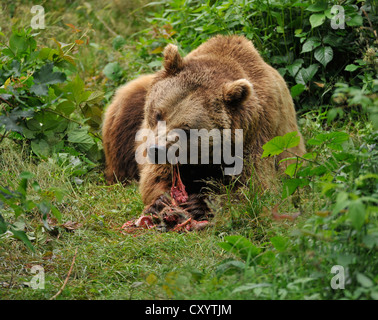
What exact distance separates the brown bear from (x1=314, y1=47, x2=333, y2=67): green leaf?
2.23 ft

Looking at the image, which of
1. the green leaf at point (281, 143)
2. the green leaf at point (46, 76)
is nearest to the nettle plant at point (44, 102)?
the green leaf at point (46, 76)

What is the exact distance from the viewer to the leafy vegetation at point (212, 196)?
2.70 meters

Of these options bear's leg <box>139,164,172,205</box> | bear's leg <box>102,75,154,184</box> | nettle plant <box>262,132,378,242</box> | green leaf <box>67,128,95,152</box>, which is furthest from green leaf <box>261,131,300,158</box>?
green leaf <box>67,128,95,152</box>

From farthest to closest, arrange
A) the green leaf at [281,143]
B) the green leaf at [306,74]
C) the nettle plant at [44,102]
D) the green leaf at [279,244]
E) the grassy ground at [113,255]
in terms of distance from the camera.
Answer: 1. the green leaf at [306,74]
2. the nettle plant at [44,102]
3. the green leaf at [281,143]
4. the grassy ground at [113,255]
5. the green leaf at [279,244]

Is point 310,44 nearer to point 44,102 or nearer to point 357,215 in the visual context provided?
point 44,102

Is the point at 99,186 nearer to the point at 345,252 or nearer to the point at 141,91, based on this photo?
the point at 141,91

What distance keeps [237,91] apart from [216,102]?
202 millimetres

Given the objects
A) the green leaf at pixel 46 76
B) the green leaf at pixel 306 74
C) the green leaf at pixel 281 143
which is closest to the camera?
the green leaf at pixel 281 143

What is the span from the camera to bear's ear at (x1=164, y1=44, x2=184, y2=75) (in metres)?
4.61

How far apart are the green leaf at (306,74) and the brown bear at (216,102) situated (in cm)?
62

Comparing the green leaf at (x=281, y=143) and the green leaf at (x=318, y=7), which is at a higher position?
the green leaf at (x=318, y=7)

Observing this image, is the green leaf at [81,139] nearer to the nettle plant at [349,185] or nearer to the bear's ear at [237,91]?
the bear's ear at [237,91]
